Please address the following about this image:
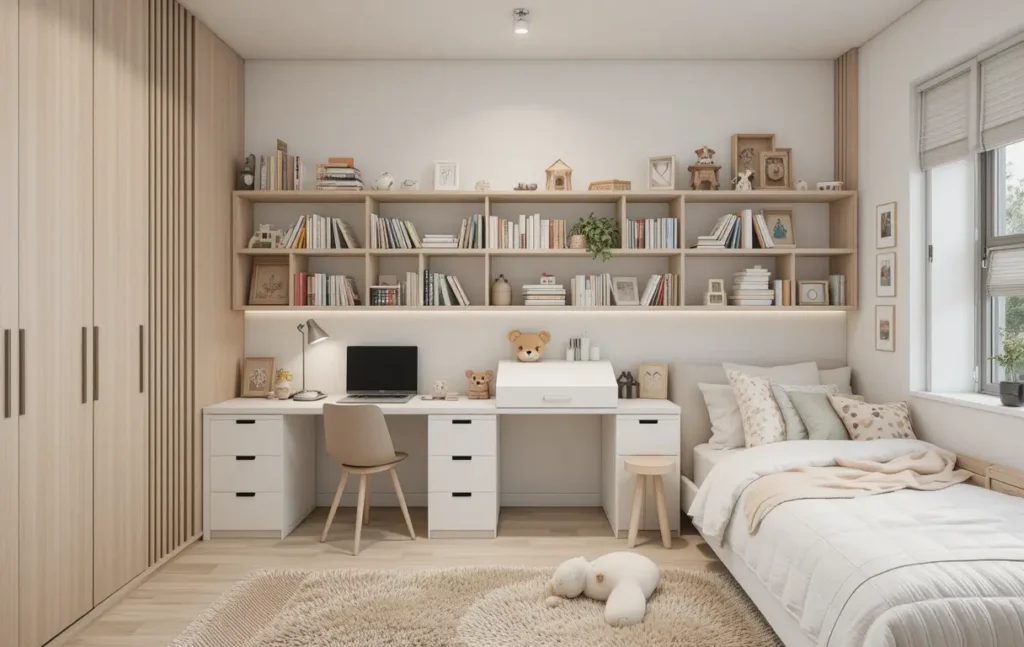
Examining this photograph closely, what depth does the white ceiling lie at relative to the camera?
11.6 feet

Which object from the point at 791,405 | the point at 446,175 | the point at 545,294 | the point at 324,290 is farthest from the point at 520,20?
the point at 791,405

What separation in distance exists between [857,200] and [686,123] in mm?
1150

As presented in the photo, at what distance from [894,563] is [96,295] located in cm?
316

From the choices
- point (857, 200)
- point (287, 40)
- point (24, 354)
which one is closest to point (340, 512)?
point (24, 354)

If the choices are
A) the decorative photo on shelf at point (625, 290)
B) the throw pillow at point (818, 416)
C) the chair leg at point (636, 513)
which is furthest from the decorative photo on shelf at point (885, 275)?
the chair leg at point (636, 513)

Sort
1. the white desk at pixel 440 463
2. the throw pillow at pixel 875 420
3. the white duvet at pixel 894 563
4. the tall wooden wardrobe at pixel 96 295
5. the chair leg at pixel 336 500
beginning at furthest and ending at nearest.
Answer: the white desk at pixel 440 463 < the chair leg at pixel 336 500 < the throw pillow at pixel 875 420 < the tall wooden wardrobe at pixel 96 295 < the white duvet at pixel 894 563

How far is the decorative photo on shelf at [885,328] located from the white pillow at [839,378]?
279 mm

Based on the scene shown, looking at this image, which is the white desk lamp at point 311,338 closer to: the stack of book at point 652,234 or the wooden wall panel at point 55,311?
the wooden wall panel at point 55,311

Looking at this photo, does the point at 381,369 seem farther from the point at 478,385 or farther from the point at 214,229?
the point at 214,229

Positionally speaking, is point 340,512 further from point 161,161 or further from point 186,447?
point 161,161

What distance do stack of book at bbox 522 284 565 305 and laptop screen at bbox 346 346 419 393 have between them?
32.6 inches

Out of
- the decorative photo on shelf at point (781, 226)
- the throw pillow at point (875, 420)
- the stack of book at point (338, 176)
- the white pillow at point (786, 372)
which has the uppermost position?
the stack of book at point (338, 176)

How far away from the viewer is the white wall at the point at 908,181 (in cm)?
305

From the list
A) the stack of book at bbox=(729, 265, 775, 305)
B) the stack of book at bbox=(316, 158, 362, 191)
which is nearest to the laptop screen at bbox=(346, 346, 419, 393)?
the stack of book at bbox=(316, 158, 362, 191)
